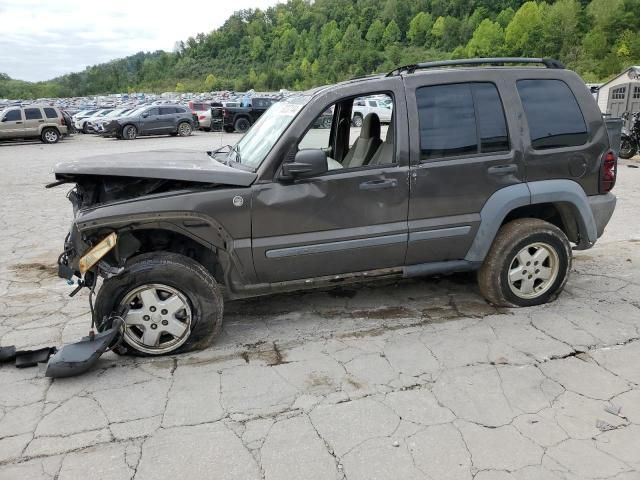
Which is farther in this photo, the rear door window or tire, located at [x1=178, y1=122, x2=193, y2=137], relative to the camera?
tire, located at [x1=178, y1=122, x2=193, y2=137]

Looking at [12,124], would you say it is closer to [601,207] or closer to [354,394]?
[354,394]

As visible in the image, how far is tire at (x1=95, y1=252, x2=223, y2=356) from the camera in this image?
341 cm

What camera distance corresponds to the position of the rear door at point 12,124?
21.0 m

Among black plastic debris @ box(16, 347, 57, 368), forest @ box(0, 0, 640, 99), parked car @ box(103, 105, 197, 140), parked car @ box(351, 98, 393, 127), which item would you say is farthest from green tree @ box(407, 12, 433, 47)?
black plastic debris @ box(16, 347, 57, 368)

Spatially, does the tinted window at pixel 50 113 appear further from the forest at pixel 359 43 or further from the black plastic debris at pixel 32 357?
the forest at pixel 359 43

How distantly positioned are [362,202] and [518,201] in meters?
1.27

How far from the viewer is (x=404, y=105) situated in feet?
12.3

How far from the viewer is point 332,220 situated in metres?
3.66

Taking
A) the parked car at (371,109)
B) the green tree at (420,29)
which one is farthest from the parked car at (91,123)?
the green tree at (420,29)

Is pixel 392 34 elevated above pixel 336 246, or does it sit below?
above

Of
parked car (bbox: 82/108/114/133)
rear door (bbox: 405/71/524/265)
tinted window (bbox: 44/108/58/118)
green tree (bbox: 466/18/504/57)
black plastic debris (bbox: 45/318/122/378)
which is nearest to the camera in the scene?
black plastic debris (bbox: 45/318/122/378)

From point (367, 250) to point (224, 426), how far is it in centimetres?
162

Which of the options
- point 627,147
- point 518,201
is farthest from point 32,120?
point 518,201

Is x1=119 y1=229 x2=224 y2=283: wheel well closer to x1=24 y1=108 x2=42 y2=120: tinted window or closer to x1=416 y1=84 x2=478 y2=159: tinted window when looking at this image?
x1=416 y1=84 x2=478 y2=159: tinted window
